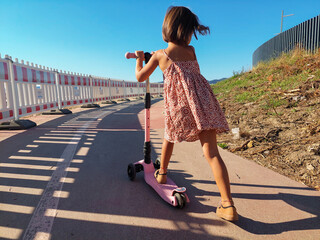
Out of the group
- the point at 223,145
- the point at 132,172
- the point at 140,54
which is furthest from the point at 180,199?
the point at 223,145

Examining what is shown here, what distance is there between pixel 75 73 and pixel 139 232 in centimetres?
1242

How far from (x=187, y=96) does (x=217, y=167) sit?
667mm

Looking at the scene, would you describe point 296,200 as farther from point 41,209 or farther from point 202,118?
point 41,209

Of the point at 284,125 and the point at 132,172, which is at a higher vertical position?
the point at 284,125

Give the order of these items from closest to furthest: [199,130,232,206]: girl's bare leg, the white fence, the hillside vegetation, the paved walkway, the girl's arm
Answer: the paved walkway
[199,130,232,206]: girl's bare leg
the girl's arm
the hillside vegetation
the white fence

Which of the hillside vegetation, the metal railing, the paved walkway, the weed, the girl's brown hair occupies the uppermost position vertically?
the metal railing

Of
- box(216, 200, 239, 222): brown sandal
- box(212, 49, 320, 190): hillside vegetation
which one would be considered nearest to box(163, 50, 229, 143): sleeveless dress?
box(216, 200, 239, 222): brown sandal

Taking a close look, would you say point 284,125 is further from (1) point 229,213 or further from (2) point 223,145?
(1) point 229,213

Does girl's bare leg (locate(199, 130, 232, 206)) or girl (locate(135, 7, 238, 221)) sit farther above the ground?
girl (locate(135, 7, 238, 221))

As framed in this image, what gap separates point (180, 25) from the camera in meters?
1.96

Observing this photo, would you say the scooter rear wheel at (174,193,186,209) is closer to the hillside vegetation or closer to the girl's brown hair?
the girl's brown hair

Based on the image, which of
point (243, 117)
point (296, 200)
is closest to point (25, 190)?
point (296, 200)

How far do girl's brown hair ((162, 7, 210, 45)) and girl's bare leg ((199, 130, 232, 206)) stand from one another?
0.91 metres

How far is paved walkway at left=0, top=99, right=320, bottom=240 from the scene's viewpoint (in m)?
1.65
